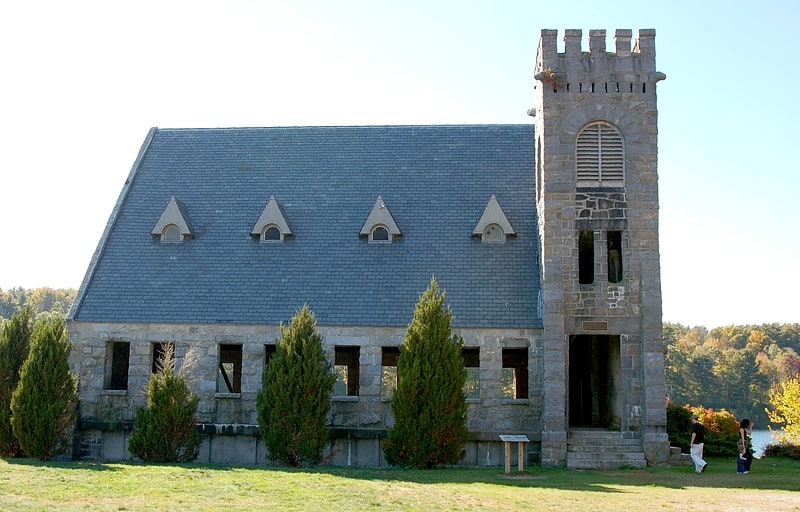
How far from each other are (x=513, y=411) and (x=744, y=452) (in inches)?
234

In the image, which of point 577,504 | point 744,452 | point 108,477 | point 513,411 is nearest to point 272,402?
point 108,477

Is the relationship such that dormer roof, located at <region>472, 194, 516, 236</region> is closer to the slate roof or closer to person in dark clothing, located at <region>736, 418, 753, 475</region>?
the slate roof

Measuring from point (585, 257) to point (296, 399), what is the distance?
398 inches

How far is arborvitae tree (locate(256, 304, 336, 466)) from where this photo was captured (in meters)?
21.2

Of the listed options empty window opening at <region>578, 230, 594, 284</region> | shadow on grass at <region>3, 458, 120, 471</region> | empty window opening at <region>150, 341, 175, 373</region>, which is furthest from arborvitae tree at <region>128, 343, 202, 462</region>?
empty window opening at <region>578, 230, 594, 284</region>

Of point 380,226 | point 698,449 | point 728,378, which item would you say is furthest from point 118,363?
point 728,378

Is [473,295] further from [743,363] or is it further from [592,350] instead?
[743,363]

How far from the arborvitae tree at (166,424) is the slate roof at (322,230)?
9.98 ft

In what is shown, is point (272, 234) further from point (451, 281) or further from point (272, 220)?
point (451, 281)

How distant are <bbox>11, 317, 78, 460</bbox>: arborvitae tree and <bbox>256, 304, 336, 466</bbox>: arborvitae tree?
5.01 meters

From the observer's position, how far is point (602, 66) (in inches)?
933

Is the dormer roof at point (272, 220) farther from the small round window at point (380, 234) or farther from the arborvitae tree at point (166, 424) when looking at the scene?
the arborvitae tree at point (166, 424)

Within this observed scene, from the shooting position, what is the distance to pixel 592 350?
2664 cm

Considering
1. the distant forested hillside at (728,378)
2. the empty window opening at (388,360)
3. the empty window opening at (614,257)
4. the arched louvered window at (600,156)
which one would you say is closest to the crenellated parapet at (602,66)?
the arched louvered window at (600,156)
